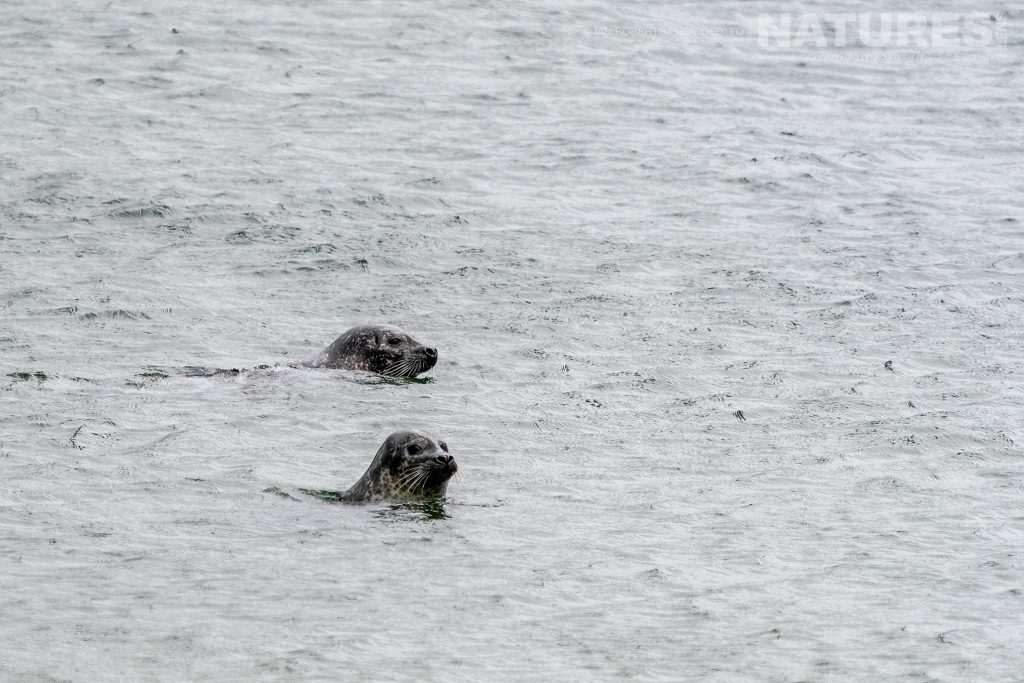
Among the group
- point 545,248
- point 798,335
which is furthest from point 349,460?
point 545,248

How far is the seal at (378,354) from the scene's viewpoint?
1559 centimetres

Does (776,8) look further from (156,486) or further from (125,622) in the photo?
(125,622)

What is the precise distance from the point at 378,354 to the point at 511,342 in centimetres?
163

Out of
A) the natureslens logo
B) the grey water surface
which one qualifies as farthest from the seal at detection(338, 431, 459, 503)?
the natureslens logo

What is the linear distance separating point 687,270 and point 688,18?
573 inches

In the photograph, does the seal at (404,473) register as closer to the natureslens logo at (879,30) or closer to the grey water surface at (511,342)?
the grey water surface at (511,342)

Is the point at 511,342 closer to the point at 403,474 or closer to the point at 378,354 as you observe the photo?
the point at 378,354

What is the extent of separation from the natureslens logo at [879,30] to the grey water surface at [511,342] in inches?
21.3

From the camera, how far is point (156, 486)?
11930 mm

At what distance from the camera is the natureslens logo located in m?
32.6

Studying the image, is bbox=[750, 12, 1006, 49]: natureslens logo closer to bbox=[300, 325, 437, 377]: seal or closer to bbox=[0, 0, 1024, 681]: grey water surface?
bbox=[0, 0, 1024, 681]: grey water surface

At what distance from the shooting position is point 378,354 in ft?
51.5

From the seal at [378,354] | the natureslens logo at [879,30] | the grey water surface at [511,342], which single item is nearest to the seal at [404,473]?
the grey water surface at [511,342]

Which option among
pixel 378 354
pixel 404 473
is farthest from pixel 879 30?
pixel 404 473
